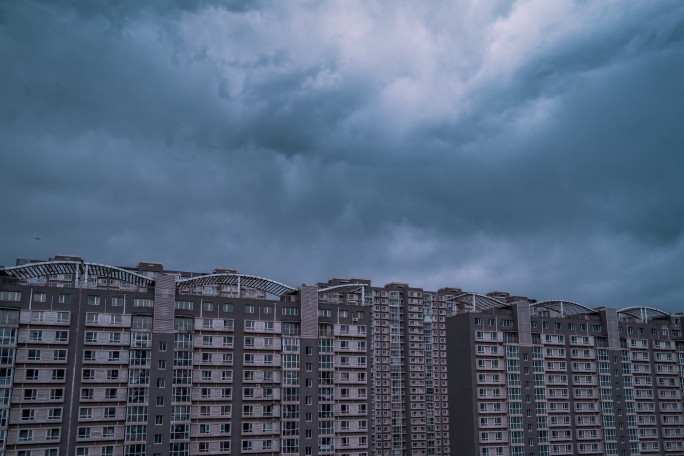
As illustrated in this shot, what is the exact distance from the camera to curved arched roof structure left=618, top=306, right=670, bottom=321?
98.7 m

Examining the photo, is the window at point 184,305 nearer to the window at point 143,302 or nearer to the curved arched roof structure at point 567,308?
the window at point 143,302

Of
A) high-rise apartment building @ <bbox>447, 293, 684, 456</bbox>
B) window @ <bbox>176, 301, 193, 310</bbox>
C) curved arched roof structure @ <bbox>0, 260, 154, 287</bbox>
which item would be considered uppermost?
curved arched roof structure @ <bbox>0, 260, 154, 287</bbox>

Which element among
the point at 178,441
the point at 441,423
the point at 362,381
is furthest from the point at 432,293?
the point at 178,441

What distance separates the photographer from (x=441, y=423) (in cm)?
14088

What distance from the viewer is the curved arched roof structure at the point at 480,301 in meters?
88.6

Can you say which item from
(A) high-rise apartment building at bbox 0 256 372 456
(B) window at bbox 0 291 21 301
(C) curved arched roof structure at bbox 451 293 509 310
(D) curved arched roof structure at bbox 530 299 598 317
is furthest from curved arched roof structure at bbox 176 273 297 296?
(D) curved arched roof structure at bbox 530 299 598 317

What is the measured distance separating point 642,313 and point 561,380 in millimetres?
20684

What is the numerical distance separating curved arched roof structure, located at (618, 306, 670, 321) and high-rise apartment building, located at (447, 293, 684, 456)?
224mm

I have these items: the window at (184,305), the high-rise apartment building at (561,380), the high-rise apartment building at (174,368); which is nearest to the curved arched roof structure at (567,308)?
the high-rise apartment building at (561,380)

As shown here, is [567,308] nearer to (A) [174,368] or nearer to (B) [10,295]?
(A) [174,368]

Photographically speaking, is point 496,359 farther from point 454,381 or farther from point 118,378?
point 118,378

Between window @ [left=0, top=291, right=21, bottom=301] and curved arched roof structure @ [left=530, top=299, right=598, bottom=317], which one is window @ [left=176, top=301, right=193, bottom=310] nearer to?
window @ [left=0, top=291, right=21, bottom=301]

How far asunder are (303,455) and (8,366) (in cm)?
3317

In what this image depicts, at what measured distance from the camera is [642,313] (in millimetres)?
98938
